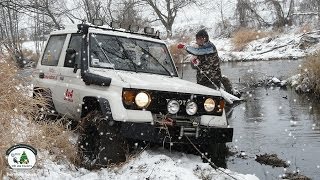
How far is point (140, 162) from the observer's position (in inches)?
219

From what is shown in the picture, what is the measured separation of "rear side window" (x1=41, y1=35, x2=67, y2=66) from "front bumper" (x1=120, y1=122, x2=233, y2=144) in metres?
2.59

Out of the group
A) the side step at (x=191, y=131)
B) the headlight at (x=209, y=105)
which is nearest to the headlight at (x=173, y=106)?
the side step at (x=191, y=131)

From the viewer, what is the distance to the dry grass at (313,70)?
13195 millimetres

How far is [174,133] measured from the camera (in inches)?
226

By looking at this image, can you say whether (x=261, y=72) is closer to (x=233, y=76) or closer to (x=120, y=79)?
→ (x=233, y=76)

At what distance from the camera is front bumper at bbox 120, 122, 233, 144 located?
5.59 metres

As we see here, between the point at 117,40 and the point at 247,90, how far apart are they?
977 cm

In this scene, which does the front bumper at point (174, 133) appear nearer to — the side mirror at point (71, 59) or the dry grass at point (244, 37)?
the side mirror at point (71, 59)

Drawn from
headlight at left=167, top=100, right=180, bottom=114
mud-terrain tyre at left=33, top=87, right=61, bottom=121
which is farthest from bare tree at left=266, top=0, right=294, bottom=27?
headlight at left=167, top=100, right=180, bottom=114

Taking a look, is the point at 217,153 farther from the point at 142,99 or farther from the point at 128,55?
the point at 142,99

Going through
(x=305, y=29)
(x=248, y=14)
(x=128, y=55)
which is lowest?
(x=128, y=55)

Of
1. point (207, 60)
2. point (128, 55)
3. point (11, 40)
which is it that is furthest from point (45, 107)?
point (11, 40)

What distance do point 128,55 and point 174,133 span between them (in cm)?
167

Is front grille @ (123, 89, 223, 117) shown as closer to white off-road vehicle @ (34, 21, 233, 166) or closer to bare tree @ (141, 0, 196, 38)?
white off-road vehicle @ (34, 21, 233, 166)
